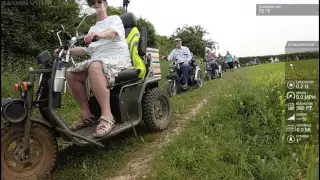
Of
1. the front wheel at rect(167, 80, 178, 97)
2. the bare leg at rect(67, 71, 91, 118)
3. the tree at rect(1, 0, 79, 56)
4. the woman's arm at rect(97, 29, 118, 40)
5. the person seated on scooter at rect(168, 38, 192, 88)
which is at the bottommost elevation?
the front wheel at rect(167, 80, 178, 97)

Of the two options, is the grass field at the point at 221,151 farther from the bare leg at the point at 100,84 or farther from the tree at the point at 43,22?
the tree at the point at 43,22

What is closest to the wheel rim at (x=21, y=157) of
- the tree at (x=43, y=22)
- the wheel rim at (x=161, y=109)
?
the wheel rim at (x=161, y=109)

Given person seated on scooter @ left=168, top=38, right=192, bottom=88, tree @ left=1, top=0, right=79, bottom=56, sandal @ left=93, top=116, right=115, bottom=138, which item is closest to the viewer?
sandal @ left=93, top=116, right=115, bottom=138

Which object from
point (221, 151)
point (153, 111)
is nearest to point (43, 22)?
point (153, 111)

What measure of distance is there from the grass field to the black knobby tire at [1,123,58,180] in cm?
25

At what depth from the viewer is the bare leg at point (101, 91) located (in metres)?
3.03

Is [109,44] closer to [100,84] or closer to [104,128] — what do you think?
[100,84]

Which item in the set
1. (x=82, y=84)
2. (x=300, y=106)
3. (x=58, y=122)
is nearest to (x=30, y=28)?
(x=82, y=84)

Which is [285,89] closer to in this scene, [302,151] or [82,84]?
[302,151]

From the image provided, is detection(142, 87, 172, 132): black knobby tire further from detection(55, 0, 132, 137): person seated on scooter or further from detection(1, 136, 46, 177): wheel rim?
detection(1, 136, 46, 177): wheel rim

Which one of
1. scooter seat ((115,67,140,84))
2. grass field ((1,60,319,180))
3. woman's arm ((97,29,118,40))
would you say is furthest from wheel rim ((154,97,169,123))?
woman's arm ((97,29,118,40))

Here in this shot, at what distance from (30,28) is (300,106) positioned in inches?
249

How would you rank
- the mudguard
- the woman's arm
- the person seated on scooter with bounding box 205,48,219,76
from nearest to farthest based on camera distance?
the mudguard < the woman's arm < the person seated on scooter with bounding box 205,48,219,76

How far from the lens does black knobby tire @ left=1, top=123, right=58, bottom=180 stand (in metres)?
2.48
